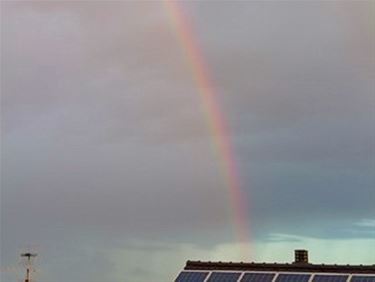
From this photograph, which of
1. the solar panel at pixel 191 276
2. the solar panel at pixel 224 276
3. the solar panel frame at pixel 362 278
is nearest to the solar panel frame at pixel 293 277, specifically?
the solar panel at pixel 224 276

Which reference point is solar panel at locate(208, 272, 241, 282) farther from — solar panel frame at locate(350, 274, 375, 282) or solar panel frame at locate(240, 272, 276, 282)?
solar panel frame at locate(350, 274, 375, 282)

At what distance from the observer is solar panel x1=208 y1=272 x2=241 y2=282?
71.5 m

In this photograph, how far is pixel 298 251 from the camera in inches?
3086

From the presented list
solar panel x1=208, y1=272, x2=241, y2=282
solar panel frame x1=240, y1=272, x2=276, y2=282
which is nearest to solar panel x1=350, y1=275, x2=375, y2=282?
solar panel frame x1=240, y1=272, x2=276, y2=282

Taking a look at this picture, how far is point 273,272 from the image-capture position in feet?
234

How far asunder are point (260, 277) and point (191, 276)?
6562 mm

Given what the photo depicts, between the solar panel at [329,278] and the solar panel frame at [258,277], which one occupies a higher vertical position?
the solar panel frame at [258,277]

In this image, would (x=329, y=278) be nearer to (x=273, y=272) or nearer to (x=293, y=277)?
(x=293, y=277)

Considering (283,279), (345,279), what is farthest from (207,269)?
(345,279)

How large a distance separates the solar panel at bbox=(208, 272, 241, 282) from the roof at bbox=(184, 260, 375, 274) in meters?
1.18

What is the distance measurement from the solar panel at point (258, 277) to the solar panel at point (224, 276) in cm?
87

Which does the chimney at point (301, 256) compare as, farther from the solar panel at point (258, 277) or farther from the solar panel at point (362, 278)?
the solar panel at point (362, 278)

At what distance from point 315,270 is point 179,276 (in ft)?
40.2

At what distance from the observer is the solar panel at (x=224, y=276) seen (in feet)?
235
